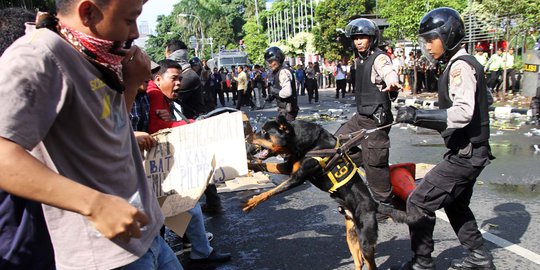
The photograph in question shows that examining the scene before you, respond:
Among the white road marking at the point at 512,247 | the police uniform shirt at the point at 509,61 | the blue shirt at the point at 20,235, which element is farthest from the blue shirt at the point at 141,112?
the police uniform shirt at the point at 509,61

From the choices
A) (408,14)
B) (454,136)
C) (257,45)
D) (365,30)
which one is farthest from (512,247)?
(257,45)

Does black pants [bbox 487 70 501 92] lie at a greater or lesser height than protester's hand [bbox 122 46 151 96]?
lesser

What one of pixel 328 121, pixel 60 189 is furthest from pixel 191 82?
pixel 328 121

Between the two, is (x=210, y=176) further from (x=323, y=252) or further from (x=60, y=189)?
(x=323, y=252)

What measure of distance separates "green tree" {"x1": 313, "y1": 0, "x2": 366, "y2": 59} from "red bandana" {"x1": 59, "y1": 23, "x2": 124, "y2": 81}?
107 feet

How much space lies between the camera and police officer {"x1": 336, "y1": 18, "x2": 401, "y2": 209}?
15.6 feet

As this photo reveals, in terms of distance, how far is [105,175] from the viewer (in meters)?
Result: 1.41

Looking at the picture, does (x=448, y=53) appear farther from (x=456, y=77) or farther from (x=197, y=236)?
(x=197, y=236)

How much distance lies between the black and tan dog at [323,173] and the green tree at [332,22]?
30565 mm

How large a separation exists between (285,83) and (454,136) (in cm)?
477

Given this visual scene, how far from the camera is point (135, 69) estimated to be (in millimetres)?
1836

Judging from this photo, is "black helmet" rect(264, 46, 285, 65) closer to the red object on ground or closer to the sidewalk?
the red object on ground

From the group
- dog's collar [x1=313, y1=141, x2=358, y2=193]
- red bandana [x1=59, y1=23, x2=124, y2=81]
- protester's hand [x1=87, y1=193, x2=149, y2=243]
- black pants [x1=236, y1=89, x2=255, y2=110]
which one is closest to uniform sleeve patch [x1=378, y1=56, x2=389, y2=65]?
dog's collar [x1=313, y1=141, x2=358, y2=193]

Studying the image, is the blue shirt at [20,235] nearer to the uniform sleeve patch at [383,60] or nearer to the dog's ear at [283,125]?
the dog's ear at [283,125]
